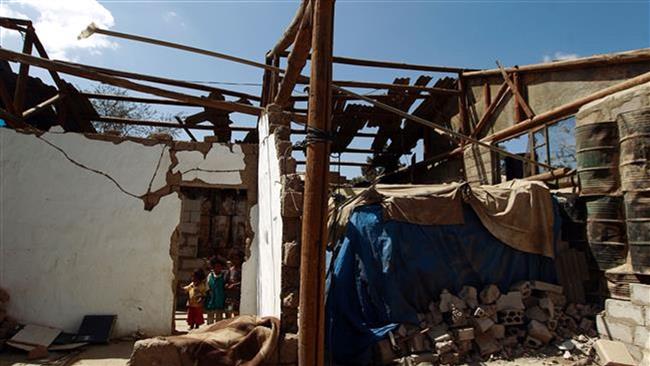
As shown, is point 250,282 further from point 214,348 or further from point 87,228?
point 214,348

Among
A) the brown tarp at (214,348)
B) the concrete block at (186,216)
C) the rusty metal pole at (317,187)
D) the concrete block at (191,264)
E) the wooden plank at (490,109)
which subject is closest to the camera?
the rusty metal pole at (317,187)

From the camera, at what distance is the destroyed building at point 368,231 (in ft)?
16.7

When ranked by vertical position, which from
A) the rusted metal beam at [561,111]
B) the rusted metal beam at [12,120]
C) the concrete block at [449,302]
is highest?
the rusted metal beam at [561,111]

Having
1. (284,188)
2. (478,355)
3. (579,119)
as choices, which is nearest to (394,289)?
(478,355)

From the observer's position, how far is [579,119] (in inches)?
250

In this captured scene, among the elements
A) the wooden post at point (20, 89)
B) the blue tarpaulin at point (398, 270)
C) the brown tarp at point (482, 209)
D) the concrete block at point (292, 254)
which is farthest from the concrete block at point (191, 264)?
the concrete block at point (292, 254)

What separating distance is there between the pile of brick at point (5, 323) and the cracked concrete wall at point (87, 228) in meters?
0.11

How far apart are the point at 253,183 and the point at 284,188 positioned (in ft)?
10.2

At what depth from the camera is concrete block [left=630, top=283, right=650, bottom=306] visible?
Result: 4.99m

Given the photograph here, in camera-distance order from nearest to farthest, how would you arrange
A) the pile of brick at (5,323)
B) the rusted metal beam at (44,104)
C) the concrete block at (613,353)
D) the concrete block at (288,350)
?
1. the concrete block at (288,350)
2. the concrete block at (613,353)
3. the pile of brick at (5,323)
4. the rusted metal beam at (44,104)

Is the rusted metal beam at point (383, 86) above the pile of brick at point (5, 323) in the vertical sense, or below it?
above

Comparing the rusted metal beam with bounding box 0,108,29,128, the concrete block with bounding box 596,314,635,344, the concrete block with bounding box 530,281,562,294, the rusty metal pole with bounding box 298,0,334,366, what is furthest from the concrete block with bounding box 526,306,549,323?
the rusted metal beam with bounding box 0,108,29,128

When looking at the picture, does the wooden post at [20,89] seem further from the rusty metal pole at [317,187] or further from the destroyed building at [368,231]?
the rusty metal pole at [317,187]

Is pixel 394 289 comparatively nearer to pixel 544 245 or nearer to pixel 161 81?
pixel 544 245
